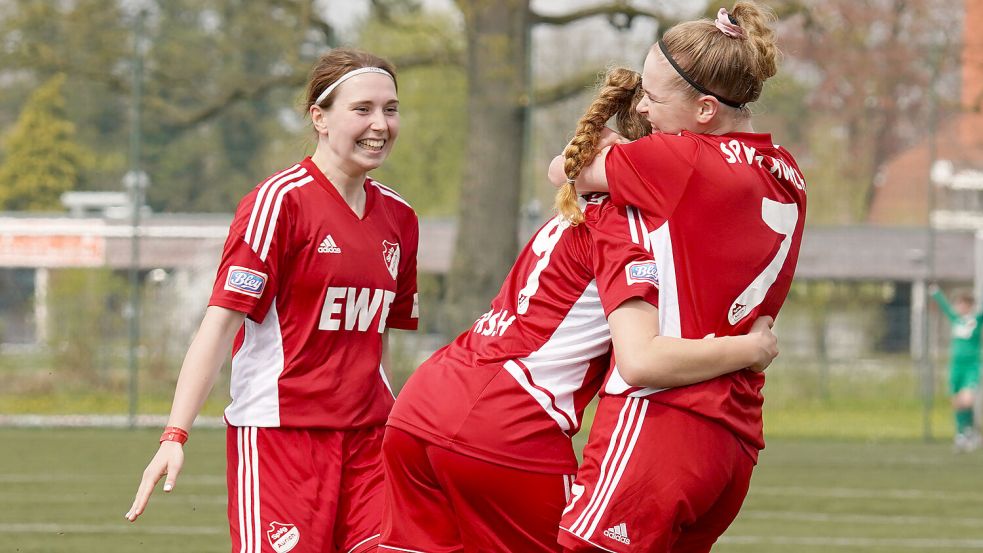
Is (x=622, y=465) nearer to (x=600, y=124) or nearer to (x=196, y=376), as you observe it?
(x=600, y=124)

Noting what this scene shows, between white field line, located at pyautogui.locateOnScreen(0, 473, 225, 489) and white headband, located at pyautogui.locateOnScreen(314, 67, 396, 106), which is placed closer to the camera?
white headband, located at pyautogui.locateOnScreen(314, 67, 396, 106)

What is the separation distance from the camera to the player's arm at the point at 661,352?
2.81 metres

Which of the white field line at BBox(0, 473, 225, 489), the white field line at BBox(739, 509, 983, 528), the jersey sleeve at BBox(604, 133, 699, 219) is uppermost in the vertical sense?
the jersey sleeve at BBox(604, 133, 699, 219)

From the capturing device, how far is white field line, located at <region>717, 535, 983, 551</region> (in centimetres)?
807

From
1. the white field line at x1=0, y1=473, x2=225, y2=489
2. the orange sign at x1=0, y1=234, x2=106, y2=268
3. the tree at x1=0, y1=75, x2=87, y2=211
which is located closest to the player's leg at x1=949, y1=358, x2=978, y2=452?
the white field line at x1=0, y1=473, x2=225, y2=489

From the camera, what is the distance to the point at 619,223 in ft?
9.61

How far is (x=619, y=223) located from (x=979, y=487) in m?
8.83

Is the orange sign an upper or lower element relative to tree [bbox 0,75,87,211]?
lower

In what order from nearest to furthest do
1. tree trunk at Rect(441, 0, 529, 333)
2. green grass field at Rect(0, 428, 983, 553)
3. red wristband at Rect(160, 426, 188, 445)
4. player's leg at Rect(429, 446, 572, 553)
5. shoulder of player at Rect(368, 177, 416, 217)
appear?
player's leg at Rect(429, 446, 572, 553)
red wristband at Rect(160, 426, 188, 445)
shoulder of player at Rect(368, 177, 416, 217)
green grass field at Rect(0, 428, 983, 553)
tree trunk at Rect(441, 0, 529, 333)

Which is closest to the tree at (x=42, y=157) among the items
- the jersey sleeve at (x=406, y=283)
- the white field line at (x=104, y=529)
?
the white field line at (x=104, y=529)

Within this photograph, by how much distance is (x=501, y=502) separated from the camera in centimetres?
304

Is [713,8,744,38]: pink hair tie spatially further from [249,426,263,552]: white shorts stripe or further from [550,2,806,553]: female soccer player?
[249,426,263,552]: white shorts stripe

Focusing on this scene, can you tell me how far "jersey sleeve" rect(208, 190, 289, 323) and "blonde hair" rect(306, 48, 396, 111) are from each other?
0.37 m

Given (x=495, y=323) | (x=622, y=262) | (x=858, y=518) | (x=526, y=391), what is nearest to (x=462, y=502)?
(x=526, y=391)
